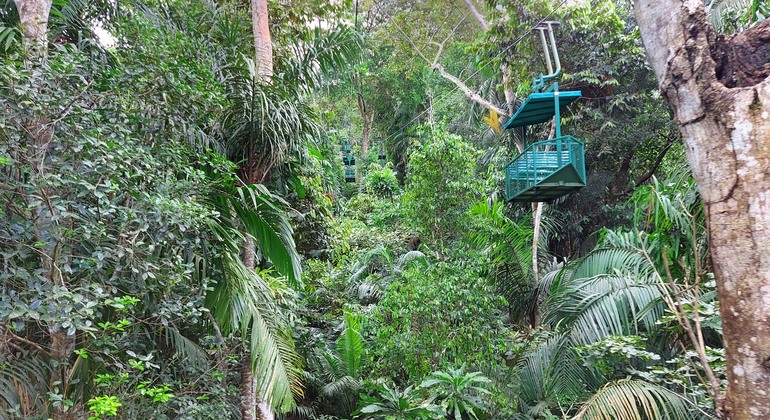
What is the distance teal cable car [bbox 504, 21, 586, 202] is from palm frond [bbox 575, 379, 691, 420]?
2.27 meters

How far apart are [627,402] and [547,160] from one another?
113 inches

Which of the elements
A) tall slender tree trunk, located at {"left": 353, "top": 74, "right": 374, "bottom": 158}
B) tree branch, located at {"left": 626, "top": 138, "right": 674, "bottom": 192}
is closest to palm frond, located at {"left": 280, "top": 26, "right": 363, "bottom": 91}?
tree branch, located at {"left": 626, "top": 138, "right": 674, "bottom": 192}

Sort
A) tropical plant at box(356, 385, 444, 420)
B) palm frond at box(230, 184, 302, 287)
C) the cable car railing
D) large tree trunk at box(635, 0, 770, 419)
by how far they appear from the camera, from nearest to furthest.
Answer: large tree trunk at box(635, 0, 770, 419), palm frond at box(230, 184, 302, 287), tropical plant at box(356, 385, 444, 420), the cable car railing

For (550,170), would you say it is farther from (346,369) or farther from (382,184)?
(382,184)

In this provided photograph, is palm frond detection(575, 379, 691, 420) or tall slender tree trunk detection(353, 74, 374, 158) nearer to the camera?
palm frond detection(575, 379, 691, 420)

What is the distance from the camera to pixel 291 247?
15.2 feet

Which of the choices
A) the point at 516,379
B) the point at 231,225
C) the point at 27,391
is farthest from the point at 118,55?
the point at 516,379

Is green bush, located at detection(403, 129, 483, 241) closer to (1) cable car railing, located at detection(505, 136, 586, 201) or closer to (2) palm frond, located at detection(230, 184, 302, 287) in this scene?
(1) cable car railing, located at detection(505, 136, 586, 201)

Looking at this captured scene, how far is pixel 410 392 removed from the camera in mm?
5059

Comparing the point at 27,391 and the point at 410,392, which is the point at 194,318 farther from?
the point at 410,392

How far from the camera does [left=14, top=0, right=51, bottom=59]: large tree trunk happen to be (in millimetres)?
2900

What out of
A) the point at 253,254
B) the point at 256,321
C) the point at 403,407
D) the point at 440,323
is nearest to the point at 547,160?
the point at 440,323

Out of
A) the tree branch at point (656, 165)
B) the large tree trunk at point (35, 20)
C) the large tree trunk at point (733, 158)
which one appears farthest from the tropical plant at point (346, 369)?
the tree branch at point (656, 165)

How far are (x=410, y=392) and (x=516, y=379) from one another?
1.17 meters
